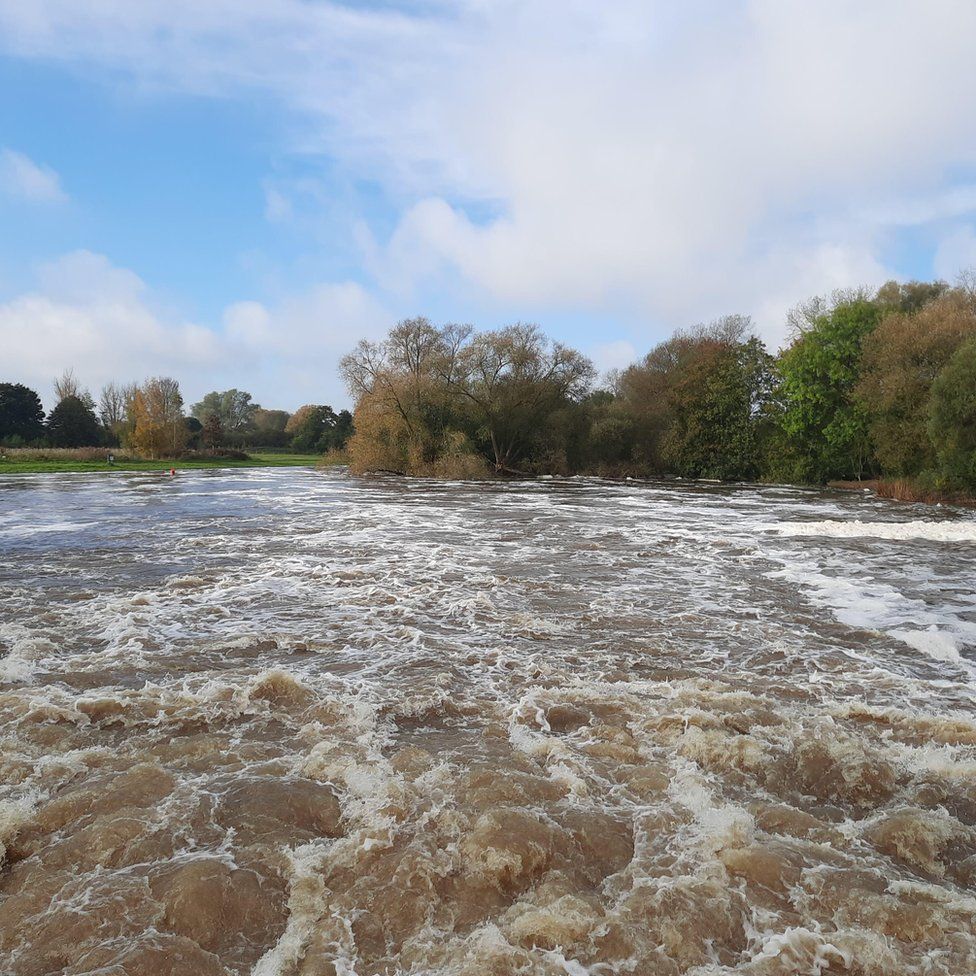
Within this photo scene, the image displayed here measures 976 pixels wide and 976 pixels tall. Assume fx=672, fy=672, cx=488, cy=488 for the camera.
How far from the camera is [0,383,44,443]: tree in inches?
2724

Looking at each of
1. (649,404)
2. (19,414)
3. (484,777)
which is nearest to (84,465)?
(19,414)

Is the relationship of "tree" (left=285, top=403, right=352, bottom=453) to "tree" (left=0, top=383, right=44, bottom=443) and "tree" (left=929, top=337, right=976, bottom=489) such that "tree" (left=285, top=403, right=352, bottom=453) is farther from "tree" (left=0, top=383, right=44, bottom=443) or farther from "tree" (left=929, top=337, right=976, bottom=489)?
"tree" (left=929, top=337, right=976, bottom=489)

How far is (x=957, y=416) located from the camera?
24938 mm

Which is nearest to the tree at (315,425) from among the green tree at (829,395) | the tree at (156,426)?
the tree at (156,426)

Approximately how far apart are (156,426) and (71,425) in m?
16.7

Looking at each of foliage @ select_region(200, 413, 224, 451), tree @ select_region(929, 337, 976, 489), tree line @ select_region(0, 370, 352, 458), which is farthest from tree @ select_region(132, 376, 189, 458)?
tree @ select_region(929, 337, 976, 489)

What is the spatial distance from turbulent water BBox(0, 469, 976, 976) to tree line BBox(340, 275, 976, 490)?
28249 mm

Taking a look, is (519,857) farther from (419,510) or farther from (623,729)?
(419,510)

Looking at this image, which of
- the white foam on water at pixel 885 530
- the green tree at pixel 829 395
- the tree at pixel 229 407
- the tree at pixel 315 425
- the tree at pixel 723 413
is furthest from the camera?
the tree at pixel 229 407

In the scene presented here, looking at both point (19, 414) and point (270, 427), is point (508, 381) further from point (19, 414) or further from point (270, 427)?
point (270, 427)

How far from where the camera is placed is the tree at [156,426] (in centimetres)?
5984

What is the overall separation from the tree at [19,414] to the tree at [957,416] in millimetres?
76272

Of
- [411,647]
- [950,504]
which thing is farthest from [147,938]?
[950,504]

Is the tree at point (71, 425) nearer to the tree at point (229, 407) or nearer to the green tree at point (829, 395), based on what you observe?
the tree at point (229, 407)
